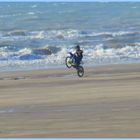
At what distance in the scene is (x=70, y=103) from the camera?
16.3 metres

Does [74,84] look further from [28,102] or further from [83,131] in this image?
[83,131]

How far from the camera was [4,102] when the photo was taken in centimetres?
1702

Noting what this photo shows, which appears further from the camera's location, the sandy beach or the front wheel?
the front wheel

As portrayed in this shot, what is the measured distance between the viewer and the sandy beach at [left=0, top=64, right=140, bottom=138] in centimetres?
1185

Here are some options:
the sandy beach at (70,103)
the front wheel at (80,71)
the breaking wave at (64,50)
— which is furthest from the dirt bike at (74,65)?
the breaking wave at (64,50)

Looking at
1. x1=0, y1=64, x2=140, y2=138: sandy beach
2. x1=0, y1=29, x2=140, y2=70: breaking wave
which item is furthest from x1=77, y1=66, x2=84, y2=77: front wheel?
x1=0, y1=29, x2=140, y2=70: breaking wave

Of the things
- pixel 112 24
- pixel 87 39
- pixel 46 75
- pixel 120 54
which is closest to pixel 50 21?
pixel 112 24

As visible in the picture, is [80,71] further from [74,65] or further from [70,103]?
[70,103]

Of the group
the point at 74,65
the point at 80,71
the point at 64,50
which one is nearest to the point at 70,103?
the point at 80,71

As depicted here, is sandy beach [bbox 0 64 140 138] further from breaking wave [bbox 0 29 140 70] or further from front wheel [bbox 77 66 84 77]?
breaking wave [bbox 0 29 140 70]

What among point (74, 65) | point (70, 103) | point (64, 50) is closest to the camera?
point (70, 103)

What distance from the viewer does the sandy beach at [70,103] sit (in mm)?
11852

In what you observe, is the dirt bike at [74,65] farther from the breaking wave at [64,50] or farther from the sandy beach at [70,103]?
the breaking wave at [64,50]

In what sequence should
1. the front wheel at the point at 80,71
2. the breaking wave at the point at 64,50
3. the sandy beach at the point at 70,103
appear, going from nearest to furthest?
the sandy beach at the point at 70,103 < the front wheel at the point at 80,71 < the breaking wave at the point at 64,50
